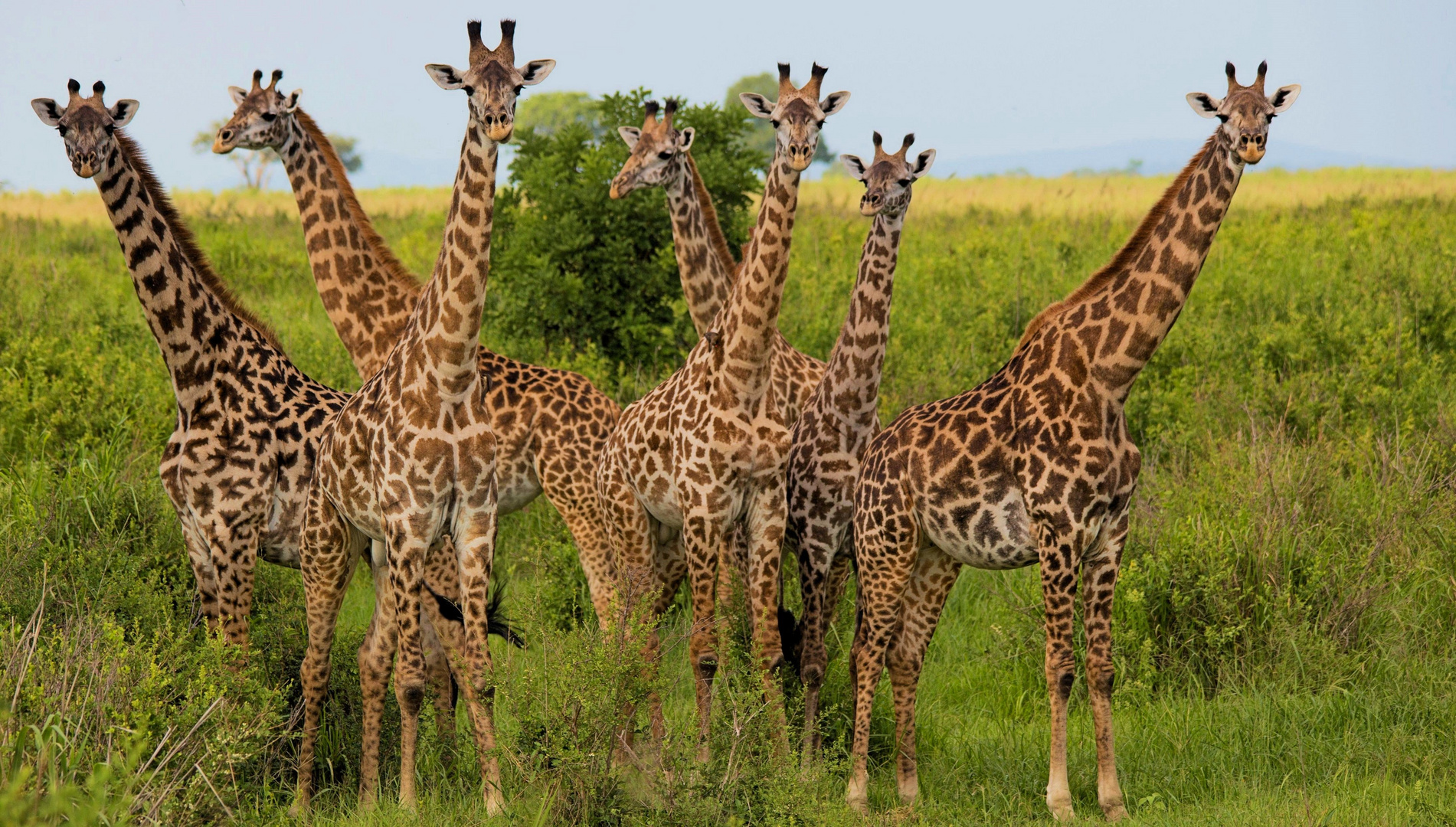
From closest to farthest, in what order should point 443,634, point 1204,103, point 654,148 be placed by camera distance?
point 1204,103 < point 443,634 < point 654,148

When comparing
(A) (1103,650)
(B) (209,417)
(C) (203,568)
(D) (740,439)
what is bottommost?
(A) (1103,650)

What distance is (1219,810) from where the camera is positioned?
18.5ft

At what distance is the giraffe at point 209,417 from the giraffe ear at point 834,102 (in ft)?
9.84

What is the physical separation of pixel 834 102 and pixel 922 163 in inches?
25.9

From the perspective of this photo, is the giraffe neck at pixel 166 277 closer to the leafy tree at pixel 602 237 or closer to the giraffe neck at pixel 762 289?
the giraffe neck at pixel 762 289

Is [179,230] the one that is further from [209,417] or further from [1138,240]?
[1138,240]

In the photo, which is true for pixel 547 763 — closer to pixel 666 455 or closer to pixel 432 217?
pixel 666 455

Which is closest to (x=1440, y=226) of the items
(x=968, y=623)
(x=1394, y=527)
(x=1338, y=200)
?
(x=1338, y=200)

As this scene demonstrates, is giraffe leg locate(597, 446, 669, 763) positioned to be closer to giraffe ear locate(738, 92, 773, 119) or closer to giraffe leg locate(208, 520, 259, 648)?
giraffe leg locate(208, 520, 259, 648)

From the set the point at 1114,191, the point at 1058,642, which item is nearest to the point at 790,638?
the point at 1058,642

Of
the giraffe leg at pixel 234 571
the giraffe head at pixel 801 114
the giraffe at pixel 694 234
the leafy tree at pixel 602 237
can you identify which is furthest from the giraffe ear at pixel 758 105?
the leafy tree at pixel 602 237

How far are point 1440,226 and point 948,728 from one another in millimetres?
15960

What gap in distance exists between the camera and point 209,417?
6289 millimetres

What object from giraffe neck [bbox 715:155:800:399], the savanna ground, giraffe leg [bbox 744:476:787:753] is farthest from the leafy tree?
giraffe leg [bbox 744:476:787:753]
